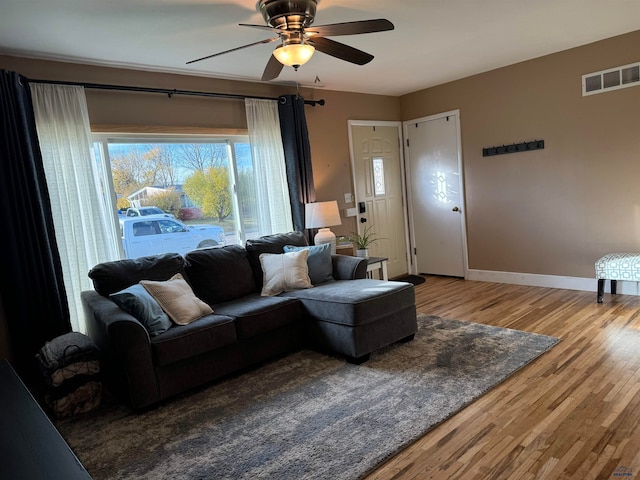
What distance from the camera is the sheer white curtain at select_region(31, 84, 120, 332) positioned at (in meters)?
3.24

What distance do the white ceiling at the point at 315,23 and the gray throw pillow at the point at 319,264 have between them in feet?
5.62

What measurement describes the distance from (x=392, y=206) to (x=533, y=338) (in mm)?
2910

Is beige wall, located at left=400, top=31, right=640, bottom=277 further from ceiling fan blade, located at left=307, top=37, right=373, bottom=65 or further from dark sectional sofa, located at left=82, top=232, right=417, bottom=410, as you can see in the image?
ceiling fan blade, located at left=307, top=37, right=373, bottom=65

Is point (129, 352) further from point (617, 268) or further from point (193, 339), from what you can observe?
point (617, 268)

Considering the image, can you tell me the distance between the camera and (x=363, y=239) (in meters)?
5.11

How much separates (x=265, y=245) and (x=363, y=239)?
58.3 inches

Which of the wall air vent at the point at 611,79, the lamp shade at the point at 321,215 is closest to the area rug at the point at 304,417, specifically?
the lamp shade at the point at 321,215

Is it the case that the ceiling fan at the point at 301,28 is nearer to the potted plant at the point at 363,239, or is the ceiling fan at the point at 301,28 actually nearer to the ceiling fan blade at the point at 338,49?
the ceiling fan blade at the point at 338,49

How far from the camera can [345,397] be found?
2.71 m

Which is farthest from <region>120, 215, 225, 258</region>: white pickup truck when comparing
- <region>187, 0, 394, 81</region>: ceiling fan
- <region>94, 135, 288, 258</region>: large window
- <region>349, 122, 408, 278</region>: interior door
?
<region>349, 122, 408, 278</region>: interior door

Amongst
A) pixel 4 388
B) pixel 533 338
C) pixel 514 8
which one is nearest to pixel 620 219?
pixel 533 338

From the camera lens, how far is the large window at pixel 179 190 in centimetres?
371

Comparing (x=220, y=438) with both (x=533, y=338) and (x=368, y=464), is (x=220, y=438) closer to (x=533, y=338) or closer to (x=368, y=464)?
(x=368, y=464)

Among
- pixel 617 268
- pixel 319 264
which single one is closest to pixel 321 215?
pixel 319 264
